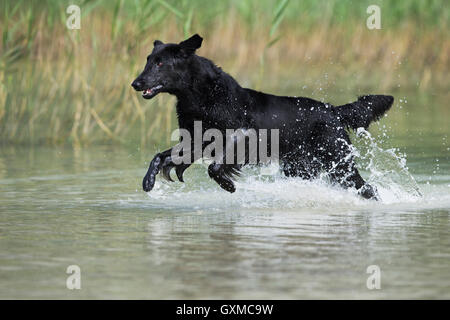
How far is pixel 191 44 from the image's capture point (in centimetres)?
793

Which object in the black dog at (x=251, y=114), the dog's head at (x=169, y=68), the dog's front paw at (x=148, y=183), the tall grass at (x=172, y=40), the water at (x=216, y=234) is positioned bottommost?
the water at (x=216, y=234)

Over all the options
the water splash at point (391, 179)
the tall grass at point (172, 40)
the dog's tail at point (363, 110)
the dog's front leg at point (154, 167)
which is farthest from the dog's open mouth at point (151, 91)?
the tall grass at point (172, 40)

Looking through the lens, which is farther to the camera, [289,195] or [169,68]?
[289,195]

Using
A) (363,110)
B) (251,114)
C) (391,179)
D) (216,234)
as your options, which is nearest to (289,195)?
(251,114)

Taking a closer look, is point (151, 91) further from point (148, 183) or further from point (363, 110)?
point (363, 110)

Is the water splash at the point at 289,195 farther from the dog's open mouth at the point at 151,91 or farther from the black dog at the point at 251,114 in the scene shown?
the dog's open mouth at the point at 151,91

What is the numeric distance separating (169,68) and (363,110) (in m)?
1.73

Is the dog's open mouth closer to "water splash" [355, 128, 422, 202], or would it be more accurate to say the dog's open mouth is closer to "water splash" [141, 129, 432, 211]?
"water splash" [141, 129, 432, 211]

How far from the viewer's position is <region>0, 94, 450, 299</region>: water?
16.3 ft

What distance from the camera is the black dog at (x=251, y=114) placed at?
7.94 metres

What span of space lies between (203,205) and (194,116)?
0.74 meters

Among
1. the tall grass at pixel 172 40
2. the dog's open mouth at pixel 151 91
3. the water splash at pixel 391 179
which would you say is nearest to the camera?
the dog's open mouth at pixel 151 91

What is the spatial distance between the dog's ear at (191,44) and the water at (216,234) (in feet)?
4.02
